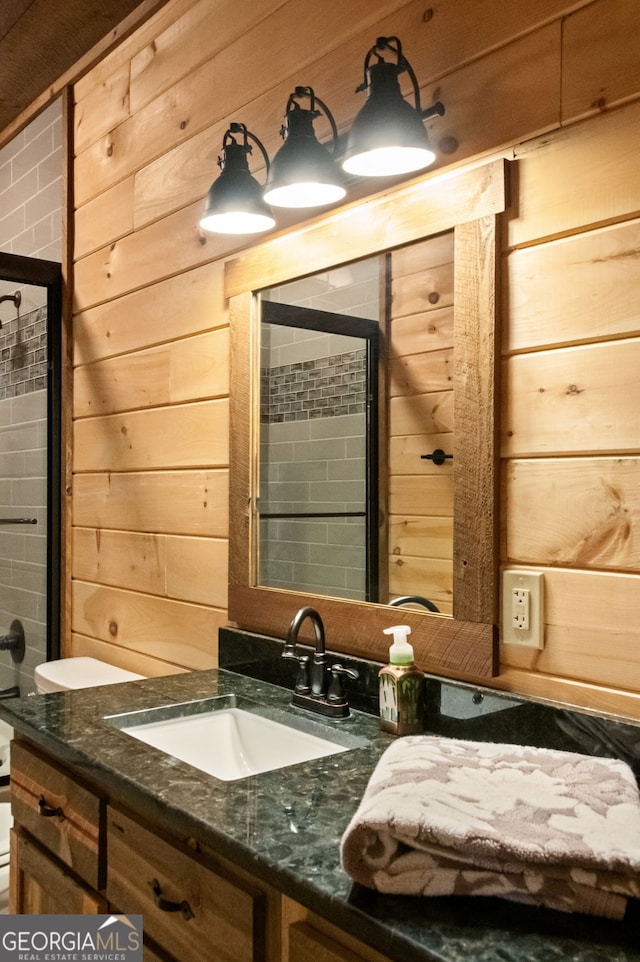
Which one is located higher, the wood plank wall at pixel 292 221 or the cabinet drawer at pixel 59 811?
the wood plank wall at pixel 292 221

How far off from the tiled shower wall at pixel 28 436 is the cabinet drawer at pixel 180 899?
1.64 meters

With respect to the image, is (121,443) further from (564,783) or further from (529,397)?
(564,783)

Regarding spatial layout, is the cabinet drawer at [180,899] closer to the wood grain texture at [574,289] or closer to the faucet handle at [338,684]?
the faucet handle at [338,684]

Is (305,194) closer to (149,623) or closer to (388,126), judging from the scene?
(388,126)

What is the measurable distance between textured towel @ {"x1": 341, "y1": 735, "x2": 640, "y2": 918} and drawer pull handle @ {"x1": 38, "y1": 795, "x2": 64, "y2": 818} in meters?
0.78

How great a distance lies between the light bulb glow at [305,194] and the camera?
5.35 feet

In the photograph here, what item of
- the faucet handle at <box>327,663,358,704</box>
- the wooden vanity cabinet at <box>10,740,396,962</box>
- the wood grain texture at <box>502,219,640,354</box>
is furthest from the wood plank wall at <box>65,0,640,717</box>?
the wooden vanity cabinet at <box>10,740,396,962</box>

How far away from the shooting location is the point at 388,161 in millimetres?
1496

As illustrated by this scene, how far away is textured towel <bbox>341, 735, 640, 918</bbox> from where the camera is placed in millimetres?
844

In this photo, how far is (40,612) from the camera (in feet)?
9.44


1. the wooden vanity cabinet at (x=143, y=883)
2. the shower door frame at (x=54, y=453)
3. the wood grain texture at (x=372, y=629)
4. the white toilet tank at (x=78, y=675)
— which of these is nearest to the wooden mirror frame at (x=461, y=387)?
the wood grain texture at (x=372, y=629)

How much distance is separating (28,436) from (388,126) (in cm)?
193

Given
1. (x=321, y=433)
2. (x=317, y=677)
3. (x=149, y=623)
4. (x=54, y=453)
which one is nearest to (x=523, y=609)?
(x=317, y=677)

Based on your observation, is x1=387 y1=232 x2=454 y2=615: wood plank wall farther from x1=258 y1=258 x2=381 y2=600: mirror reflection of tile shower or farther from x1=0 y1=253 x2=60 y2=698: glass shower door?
x1=0 y1=253 x2=60 y2=698: glass shower door
